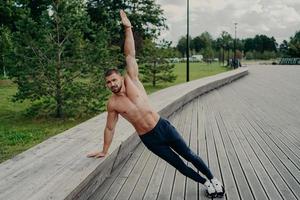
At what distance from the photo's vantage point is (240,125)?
10.2 metres

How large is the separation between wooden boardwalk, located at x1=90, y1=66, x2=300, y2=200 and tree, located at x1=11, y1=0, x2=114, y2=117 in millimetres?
2815

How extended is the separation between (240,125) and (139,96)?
5828 mm

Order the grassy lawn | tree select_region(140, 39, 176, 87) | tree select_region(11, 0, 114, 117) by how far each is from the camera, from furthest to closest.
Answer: tree select_region(140, 39, 176, 87)
tree select_region(11, 0, 114, 117)
the grassy lawn

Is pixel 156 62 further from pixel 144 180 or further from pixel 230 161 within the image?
pixel 144 180

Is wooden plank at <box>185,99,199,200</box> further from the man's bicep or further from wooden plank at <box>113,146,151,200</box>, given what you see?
the man's bicep

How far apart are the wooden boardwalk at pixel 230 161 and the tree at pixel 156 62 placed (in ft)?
40.0

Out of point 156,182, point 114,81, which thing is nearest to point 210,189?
point 156,182

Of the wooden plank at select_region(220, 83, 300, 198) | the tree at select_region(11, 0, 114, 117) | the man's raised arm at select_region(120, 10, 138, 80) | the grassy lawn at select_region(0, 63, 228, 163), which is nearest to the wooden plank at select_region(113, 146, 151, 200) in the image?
the man's raised arm at select_region(120, 10, 138, 80)

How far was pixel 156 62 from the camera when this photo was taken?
2436 centimetres

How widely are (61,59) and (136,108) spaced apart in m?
8.28

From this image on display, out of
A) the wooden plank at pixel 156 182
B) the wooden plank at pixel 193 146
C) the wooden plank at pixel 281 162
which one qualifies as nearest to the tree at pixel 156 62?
the wooden plank at pixel 193 146

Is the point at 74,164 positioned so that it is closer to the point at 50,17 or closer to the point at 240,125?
the point at 240,125

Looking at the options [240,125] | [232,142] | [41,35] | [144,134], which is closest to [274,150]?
[232,142]

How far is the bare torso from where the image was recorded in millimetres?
4738
